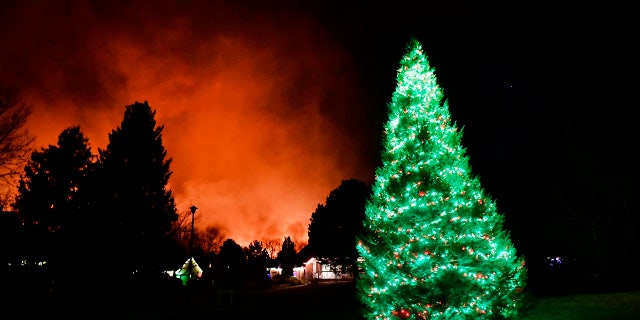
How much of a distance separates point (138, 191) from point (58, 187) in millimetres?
5384

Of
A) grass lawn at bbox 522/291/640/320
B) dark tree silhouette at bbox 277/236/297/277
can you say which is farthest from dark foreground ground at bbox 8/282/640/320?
dark tree silhouette at bbox 277/236/297/277

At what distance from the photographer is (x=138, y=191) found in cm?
3166

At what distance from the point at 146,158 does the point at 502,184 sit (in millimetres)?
25387

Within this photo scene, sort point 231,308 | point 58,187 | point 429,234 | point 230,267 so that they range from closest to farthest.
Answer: point 429,234 → point 231,308 → point 58,187 → point 230,267

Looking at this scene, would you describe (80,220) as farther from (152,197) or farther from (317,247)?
(317,247)

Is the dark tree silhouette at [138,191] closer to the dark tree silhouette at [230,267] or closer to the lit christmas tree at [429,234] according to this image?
the dark tree silhouette at [230,267]

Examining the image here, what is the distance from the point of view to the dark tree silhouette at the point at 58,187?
29.3m

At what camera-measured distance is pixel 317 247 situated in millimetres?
44000

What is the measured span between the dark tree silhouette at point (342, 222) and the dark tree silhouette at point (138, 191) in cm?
1394

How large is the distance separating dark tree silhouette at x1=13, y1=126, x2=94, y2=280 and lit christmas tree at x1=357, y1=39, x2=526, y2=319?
22.5 m

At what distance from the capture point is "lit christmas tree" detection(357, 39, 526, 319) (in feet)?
32.5

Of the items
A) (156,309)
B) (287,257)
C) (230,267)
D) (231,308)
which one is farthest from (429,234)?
(287,257)

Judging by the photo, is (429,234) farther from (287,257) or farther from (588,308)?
(287,257)

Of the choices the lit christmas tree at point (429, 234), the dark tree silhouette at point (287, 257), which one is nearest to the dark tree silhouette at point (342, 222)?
the lit christmas tree at point (429, 234)
